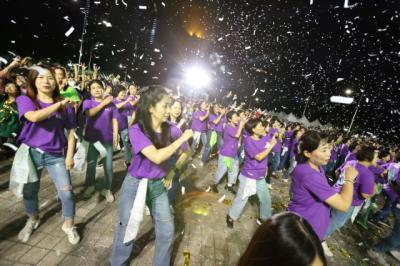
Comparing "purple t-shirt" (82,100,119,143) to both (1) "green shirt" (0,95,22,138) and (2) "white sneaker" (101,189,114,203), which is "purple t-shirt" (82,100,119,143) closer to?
(2) "white sneaker" (101,189,114,203)

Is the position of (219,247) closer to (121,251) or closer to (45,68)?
(121,251)

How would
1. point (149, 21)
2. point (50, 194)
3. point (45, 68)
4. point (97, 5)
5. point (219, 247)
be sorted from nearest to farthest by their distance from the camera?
point (45, 68) < point (219, 247) < point (50, 194) < point (97, 5) < point (149, 21)

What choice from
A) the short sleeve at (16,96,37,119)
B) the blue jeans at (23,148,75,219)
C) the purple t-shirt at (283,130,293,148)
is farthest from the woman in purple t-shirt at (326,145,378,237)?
the purple t-shirt at (283,130,293,148)

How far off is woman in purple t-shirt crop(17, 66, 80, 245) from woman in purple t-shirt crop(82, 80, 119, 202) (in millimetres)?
1191

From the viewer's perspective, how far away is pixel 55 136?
127 inches

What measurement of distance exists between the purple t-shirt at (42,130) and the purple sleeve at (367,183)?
5.01 metres

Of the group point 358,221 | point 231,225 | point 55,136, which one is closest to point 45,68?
point 55,136

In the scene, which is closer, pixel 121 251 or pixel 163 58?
pixel 121 251

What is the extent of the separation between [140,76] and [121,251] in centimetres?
2467

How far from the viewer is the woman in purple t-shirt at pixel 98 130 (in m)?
4.63

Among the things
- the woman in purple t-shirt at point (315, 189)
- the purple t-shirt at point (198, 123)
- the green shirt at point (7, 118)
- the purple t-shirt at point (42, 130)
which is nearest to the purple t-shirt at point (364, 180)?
the woman in purple t-shirt at point (315, 189)

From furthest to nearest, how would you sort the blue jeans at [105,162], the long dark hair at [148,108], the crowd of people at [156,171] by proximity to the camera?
1. the blue jeans at [105,162]
2. the long dark hair at [148,108]
3. the crowd of people at [156,171]

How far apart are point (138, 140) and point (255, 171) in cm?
265

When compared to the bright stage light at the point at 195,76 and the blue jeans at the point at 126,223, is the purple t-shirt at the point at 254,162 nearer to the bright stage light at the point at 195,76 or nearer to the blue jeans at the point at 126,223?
the blue jeans at the point at 126,223
